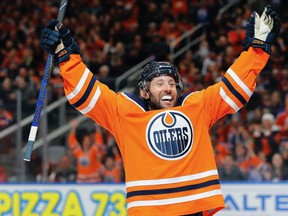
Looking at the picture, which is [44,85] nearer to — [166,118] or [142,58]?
[166,118]

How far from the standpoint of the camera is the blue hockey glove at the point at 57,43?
12.4ft

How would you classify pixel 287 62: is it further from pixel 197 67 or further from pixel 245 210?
pixel 245 210

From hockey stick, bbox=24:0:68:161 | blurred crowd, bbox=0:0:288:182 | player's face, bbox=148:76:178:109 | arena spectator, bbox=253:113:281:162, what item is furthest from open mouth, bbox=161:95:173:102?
arena spectator, bbox=253:113:281:162

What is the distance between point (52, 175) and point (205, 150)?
5.06m

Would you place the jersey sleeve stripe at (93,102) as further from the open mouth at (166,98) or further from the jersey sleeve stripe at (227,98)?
the jersey sleeve stripe at (227,98)

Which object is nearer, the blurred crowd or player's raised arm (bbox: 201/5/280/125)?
player's raised arm (bbox: 201/5/280/125)

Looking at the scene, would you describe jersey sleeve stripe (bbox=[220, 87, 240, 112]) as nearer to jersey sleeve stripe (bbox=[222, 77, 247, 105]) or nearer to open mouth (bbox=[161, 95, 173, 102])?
jersey sleeve stripe (bbox=[222, 77, 247, 105])

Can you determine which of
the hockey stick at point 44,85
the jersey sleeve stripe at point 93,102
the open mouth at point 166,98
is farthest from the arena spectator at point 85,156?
the open mouth at point 166,98

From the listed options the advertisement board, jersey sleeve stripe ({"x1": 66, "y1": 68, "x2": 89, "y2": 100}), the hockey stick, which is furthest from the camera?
the advertisement board

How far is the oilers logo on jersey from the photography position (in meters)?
3.67

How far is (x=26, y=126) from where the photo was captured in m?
8.80

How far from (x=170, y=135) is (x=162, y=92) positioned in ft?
0.65

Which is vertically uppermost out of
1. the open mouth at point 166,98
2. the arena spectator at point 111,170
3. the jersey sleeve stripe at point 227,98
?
the open mouth at point 166,98

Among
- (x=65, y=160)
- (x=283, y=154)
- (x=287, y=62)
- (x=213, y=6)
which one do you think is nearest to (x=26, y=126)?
(x=65, y=160)
